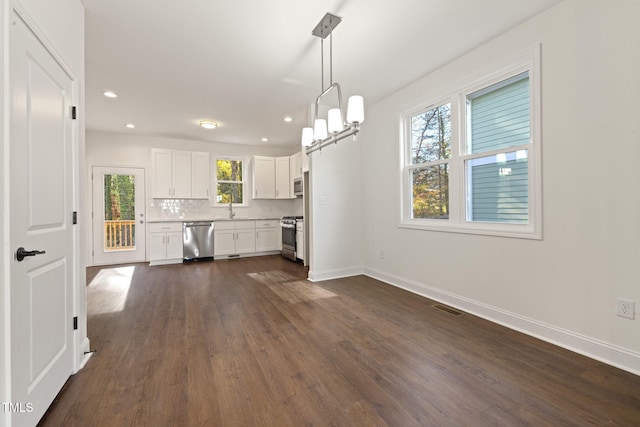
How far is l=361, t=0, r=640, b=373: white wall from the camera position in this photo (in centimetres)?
186

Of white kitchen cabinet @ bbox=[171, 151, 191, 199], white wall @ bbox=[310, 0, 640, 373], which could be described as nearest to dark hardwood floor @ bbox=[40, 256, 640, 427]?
white wall @ bbox=[310, 0, 640, 373]

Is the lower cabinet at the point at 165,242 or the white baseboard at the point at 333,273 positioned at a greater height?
the lower cabinet at the point at 165,242

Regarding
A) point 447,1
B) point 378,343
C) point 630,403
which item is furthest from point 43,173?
point 630,403

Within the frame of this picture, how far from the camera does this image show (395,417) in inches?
57.1

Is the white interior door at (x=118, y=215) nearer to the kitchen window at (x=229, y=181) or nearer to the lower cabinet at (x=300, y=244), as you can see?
the kitchen window at (x=229, y=181)

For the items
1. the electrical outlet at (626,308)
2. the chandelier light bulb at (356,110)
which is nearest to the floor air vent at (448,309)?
the electrical outlet at (626,308)

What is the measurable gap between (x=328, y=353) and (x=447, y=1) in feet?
9.48

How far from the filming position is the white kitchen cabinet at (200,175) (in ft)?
19.8

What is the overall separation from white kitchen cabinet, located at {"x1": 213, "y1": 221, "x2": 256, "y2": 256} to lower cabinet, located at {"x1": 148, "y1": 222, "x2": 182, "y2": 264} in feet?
2.36

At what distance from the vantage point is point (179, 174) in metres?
5.89

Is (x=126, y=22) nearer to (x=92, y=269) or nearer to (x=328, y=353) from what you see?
(x=328, y=353)

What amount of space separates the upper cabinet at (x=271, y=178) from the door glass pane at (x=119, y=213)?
256 cm

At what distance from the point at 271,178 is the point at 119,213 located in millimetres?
3217

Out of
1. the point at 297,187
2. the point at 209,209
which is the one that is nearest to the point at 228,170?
the point at 209,209
